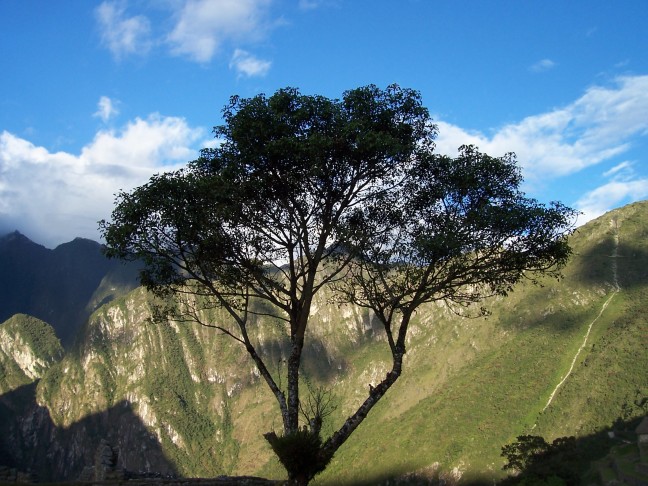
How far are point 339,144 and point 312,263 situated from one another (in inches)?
143

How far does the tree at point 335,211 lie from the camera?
610 inches

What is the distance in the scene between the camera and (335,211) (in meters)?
17.2

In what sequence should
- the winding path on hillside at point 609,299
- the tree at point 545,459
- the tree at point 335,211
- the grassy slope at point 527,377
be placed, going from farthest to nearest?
the winding path on hillside at point 609,299
the grassy slope at point 527,377
the tree at point 545,459
the tree at point 335,211

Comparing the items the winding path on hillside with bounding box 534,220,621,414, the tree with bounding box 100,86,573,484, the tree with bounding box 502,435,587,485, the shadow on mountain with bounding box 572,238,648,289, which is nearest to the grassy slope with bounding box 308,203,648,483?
the shadow on mountain with bounding box 572,238,648,289

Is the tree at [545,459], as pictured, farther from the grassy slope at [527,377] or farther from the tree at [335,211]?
the tree at [335,211]

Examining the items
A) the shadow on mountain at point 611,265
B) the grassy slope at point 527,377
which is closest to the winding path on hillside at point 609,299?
the shadow on mountain at point 611,265

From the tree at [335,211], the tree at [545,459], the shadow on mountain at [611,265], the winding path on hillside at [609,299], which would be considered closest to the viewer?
the tree at [335,211]

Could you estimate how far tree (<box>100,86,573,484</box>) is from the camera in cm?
1550

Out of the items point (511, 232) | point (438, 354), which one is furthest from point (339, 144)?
point (438, 354)

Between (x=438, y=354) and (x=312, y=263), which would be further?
(x=438, y=354)

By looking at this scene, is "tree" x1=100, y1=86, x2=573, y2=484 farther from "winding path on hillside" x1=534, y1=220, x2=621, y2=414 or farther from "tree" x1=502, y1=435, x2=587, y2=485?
"winding path on hillside" x1=534, y1=220, x2=621, y2=414

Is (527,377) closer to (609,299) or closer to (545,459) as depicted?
(609,299)

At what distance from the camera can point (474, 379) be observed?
5531 inches

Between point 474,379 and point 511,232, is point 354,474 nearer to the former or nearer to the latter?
point 474,379
